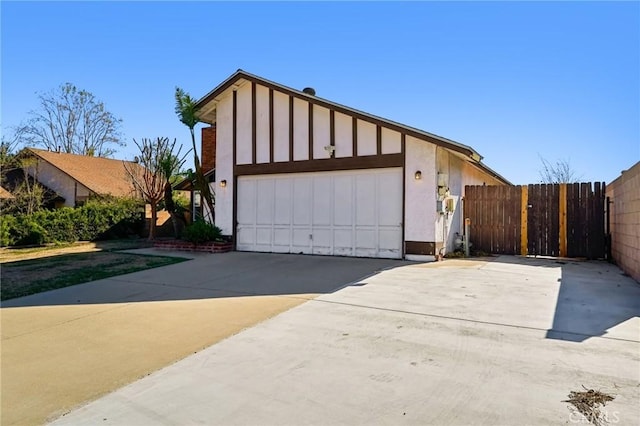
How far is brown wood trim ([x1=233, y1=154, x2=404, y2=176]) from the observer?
10406 mm

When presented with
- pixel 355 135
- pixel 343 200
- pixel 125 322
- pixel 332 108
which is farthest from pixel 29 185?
pixel 125 322

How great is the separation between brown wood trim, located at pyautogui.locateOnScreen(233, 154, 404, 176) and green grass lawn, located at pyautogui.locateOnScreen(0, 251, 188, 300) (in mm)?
3623

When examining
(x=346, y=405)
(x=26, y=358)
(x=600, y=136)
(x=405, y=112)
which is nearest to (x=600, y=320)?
(x=346, y=405)

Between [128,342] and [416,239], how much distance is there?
7383mm

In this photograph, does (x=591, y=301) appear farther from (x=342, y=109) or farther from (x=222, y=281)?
(x=342, y=109)

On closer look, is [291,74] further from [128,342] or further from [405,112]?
[128,342]

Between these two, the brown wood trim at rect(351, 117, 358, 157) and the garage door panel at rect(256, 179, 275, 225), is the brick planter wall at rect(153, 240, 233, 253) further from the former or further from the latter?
the brown wood trim at rect(351, 117, 358, 157)

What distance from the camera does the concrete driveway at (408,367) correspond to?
2723 millimetres

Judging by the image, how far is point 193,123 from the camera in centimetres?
1485

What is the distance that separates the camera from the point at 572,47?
1086 centimetres

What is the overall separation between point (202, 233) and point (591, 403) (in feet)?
36.9

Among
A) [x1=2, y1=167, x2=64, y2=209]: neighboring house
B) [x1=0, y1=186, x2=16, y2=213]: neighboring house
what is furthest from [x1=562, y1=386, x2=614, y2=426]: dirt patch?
[x1=2, y1=167, x2=64, y2=209]: neighboring house

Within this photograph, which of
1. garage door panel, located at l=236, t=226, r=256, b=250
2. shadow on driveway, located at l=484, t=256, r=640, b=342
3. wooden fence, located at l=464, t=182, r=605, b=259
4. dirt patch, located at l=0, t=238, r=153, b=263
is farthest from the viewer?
garage door panel, located at l=236, t=226, r=256, b=250

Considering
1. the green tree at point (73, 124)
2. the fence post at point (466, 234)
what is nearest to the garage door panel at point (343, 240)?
the fence post at point (466, 234)
